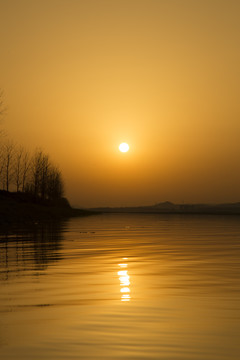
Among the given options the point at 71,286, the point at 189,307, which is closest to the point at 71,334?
the point at 189,307

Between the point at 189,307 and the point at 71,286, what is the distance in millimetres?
4428

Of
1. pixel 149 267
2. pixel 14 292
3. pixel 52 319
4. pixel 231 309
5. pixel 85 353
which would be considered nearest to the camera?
pixel 85 353

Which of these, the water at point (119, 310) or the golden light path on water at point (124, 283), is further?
the golden light path on water at point (124, 283)

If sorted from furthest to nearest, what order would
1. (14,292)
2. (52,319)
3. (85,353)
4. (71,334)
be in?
(14,292)
(52,319)
(71,334)
(85,353)

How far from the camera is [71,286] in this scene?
572 inches

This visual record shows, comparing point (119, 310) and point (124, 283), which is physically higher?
point (124, 283)

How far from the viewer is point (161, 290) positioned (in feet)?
44.7

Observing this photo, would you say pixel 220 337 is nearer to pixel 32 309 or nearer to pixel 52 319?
pixel 52 319

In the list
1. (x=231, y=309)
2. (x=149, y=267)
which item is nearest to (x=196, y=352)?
(x=231, y=309)

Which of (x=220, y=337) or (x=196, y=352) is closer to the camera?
(x=196, y=352)

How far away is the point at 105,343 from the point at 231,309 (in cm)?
376

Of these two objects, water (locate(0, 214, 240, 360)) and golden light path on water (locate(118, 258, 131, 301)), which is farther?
golden light path on water (locate(118, 258, 131, 301))

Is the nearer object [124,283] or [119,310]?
[119,310]

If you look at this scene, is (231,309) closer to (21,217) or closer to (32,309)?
(32,309)
